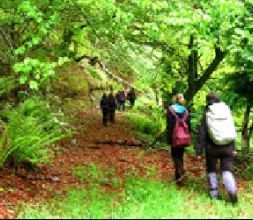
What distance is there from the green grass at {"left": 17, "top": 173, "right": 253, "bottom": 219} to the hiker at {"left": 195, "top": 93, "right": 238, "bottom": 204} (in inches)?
12.8

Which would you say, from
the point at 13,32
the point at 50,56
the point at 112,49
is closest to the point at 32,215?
the point at 13,32

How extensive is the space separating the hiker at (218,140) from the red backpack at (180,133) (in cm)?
60

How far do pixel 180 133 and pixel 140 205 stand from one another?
6.72 ft

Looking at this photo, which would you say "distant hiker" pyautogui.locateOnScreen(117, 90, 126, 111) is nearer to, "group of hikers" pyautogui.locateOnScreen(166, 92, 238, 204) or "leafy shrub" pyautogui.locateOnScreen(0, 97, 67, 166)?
"leafy shrub" pyautogui.locateOnScreen(0, 97, 67, 166)

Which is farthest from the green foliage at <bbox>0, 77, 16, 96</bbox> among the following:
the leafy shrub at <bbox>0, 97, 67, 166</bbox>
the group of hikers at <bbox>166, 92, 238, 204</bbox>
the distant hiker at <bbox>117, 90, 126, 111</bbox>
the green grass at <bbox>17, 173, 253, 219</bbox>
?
the distant hiker at <bbox>117, 90, 126, 111</bbox>

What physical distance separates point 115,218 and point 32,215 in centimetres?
116

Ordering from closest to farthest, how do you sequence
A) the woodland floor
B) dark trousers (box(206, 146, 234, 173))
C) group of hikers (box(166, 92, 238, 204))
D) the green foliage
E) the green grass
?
the green grass < group of hikers (box(166, 92, 238, 204)) < dark trousers (box(206, 146, 234, 173)) < the woodland floor < the green foliage

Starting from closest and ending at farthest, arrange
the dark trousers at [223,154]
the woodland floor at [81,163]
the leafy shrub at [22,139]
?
1. the dark trousers at [223,154]
2. the woodland floor at [81,163]
3. the leafy shrub at [22,139]

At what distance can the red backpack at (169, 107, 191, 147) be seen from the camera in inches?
353

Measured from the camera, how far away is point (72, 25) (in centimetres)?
1279

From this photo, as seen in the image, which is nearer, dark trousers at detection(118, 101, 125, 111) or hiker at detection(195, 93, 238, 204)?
hiker at detection(195, 93, 238, 204)

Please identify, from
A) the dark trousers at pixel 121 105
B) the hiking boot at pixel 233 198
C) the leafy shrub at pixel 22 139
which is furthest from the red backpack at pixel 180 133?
the dark trousers at pixel 121 105

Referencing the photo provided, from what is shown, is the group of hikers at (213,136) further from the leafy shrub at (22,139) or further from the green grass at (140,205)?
the leafy shrub at (22,139)

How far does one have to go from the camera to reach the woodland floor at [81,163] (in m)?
8.32
